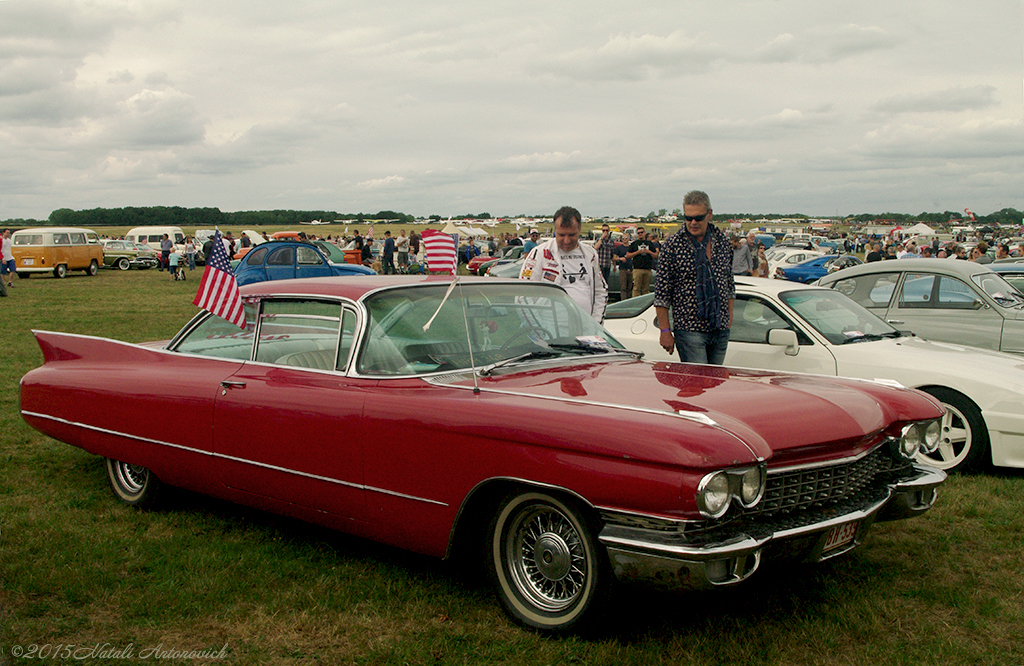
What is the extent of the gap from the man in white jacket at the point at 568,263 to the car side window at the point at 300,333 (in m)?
Answer: 2.04

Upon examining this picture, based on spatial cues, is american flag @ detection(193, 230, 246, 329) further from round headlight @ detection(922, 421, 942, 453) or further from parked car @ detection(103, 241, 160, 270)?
parked car @ detection(103, 241, 160, 270)

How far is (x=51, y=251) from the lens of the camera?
29.2 metres

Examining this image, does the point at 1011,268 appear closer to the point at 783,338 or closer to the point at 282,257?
the point at 783,338

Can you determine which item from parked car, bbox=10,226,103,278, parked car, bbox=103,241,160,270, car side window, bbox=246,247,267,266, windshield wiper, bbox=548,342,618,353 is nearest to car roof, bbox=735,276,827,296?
windshield wiper, bbox=548,342,618,353

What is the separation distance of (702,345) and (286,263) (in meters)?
16.8

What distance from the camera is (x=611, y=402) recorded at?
3176 mm

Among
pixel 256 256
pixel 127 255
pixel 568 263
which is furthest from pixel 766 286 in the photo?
pixel 127 255

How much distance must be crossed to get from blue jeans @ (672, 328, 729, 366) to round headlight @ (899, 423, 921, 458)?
1944 millimetres

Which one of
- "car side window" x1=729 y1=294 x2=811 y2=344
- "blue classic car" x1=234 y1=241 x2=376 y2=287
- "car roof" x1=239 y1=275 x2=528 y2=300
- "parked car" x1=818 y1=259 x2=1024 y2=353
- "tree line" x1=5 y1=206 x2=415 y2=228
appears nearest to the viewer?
"car roof" x1=239 y1=275 x2=528 y2=300

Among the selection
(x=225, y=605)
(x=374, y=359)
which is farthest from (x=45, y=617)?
(x=374, y=359)

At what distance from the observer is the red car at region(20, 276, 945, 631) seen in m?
2.83

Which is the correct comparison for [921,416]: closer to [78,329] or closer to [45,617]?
[45,617]

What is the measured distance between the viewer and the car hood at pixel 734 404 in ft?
9.52

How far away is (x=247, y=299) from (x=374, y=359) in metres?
1.12
